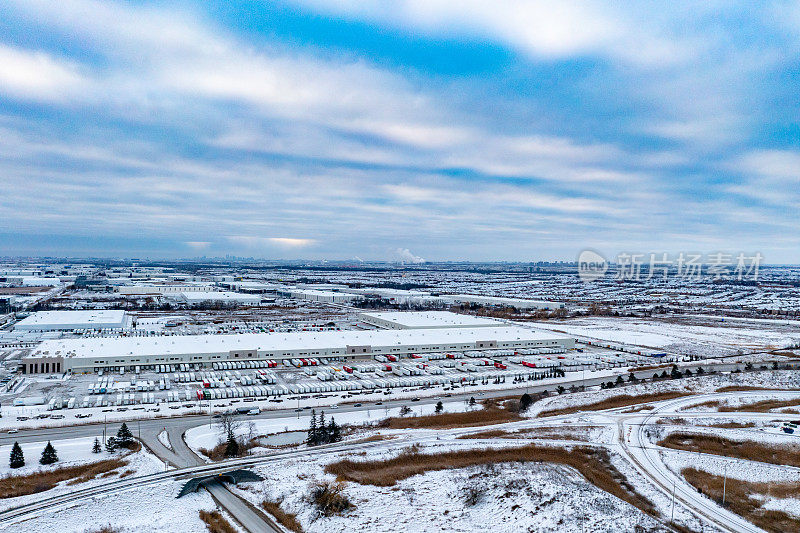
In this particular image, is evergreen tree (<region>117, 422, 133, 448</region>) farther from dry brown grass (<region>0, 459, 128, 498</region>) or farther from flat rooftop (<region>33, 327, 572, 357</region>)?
flat rooftop (<region>33, 327, 572, 357</region>)

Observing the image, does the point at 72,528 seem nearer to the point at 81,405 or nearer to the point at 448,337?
the point at 81,405

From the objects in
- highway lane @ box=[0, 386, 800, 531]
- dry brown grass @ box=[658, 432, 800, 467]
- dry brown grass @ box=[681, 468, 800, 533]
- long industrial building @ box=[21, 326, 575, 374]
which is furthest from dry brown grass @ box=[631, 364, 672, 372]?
dry brown grass @ box=[681, 468, 800, 533]

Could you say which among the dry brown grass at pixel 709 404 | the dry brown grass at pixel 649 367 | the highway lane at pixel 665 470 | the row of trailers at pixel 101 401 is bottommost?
the row of trailers at pixel 101 401

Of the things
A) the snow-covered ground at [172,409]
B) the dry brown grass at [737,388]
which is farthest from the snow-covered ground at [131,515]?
the dry brown grass at [737,388]

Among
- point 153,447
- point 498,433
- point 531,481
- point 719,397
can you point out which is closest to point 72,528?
point 153,447

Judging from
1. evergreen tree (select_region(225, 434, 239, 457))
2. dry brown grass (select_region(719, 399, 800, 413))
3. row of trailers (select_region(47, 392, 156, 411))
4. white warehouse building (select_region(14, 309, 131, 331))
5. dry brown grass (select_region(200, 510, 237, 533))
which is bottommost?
white warehouse building (select_region(14, 309, 131, 331))

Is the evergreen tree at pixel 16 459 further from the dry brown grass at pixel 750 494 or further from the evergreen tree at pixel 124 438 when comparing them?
the dry brown grass at pixel 750 494

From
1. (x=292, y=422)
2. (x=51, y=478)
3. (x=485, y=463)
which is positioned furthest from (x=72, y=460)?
(x=485, y=463)
